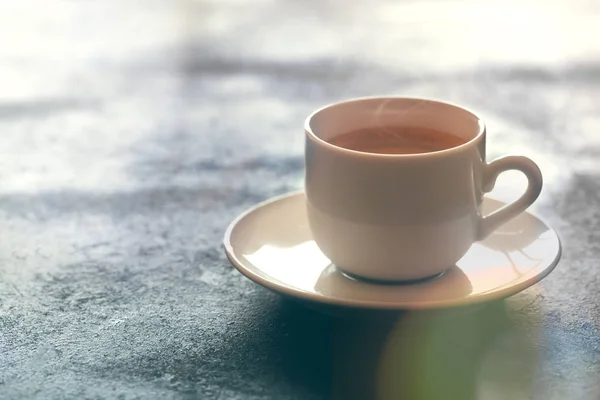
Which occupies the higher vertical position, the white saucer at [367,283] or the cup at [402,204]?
the cup at [402,204]

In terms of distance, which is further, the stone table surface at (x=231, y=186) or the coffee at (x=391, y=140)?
the coffee at (x=391, y=140)

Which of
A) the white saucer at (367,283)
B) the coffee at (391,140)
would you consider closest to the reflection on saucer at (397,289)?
the white saucer at (367,283)

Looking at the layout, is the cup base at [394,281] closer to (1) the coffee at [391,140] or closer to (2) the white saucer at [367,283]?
(2) the white saucer at [367,283]

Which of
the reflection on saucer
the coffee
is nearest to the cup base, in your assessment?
the reflection on saucer

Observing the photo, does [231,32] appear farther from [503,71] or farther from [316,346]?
[316,346]

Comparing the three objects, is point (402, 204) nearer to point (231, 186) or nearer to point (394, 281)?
point (394, 281)

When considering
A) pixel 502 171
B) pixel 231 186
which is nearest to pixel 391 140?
pixel 502 171

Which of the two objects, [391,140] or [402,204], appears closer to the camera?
[402,204]

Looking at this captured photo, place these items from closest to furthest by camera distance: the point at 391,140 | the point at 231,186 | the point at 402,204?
the point at 402,204, the point at 391,140, the point at 231,186
